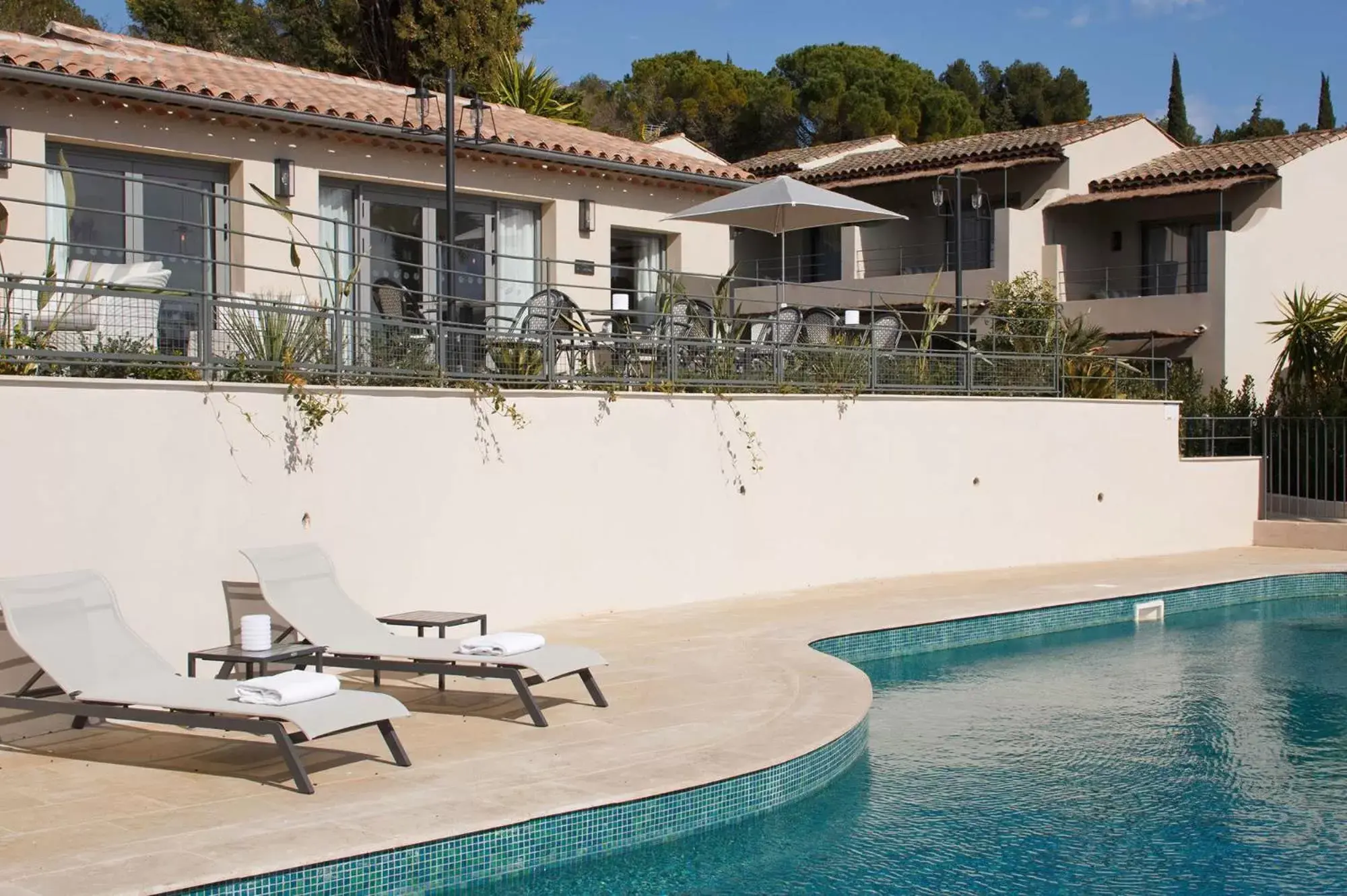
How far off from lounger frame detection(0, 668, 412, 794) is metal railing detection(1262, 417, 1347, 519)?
17672 millimetres

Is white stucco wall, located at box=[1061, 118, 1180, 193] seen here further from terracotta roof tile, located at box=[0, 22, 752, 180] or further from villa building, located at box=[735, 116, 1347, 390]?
terracotta roof tile, located at box=[0, 22, 752, 180]

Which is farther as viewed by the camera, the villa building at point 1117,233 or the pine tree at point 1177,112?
the pine tree at point 1177,112

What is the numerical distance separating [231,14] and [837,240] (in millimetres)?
20336

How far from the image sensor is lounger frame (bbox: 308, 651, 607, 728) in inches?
338

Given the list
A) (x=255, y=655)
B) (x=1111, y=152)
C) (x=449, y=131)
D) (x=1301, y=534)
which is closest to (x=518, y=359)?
(x=449, y=131)

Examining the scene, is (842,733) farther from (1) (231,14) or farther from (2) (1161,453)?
(1) (231,14)

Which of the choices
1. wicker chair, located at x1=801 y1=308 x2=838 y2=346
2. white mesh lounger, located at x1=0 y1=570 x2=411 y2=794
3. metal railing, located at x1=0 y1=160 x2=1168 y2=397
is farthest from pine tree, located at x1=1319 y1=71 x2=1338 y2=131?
white mesh lounger, located at x1=0 y1=570 x2=411 y2=794

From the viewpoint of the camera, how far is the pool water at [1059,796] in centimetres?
718

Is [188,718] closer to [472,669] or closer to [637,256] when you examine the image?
[472,669]

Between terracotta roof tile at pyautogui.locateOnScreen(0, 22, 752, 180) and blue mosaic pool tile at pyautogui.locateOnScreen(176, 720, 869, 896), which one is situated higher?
terracotta roof tile at pyautogui.locateOnScreen(0, 22, 752, 180)

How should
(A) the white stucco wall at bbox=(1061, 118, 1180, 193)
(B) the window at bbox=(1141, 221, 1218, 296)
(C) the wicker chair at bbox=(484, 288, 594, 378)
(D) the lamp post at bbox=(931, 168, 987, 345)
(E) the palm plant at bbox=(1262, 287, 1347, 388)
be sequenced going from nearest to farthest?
(C) the wicker chair at bbox=(484, 288, 594, 378) < (D) the lamp post at bbox=(931, 168, 987, 345) < (E) the palm plant at bbox=(1262, 287, 1347, 388) < (B) the window at bbox=(1141, 221, 1218, 296) < (A) the white stucco wall at bbox=(1061, 118, 1180, 193)

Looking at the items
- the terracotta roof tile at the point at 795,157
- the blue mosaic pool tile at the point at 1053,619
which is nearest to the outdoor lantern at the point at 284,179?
the blue mosaic pool tile at the point at 1053,619

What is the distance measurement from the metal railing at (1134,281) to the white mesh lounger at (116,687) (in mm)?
25623

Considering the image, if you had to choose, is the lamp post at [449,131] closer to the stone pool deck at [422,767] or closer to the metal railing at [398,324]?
the metal railing at [398,324]
